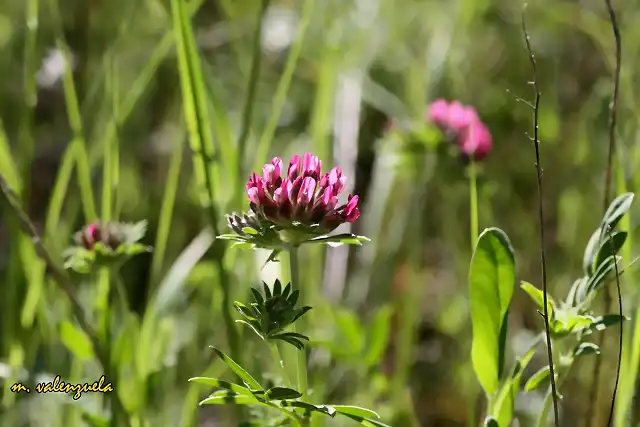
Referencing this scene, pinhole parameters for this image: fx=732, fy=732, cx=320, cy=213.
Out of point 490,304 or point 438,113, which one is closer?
point 490,304

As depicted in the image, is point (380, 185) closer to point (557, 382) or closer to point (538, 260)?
point (538, 260)

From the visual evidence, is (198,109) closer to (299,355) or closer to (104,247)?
(104,247)

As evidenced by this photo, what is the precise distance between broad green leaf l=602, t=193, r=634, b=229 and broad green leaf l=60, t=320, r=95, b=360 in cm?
58

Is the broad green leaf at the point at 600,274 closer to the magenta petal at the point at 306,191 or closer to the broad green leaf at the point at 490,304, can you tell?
the broad green leaf at the point at 490,304

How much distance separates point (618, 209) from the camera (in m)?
0.59

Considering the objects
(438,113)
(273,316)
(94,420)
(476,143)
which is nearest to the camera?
(273,316)

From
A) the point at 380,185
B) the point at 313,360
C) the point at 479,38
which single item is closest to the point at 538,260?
the point at 380,185

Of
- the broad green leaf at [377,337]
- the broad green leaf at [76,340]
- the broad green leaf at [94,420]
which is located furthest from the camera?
the broad green leaf at [377,337]

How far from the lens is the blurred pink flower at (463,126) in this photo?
1080mm

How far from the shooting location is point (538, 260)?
140cm

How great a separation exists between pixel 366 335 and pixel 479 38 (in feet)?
3.35

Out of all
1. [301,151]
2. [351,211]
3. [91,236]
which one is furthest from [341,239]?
[301,151]

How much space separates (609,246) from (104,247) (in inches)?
19.7
